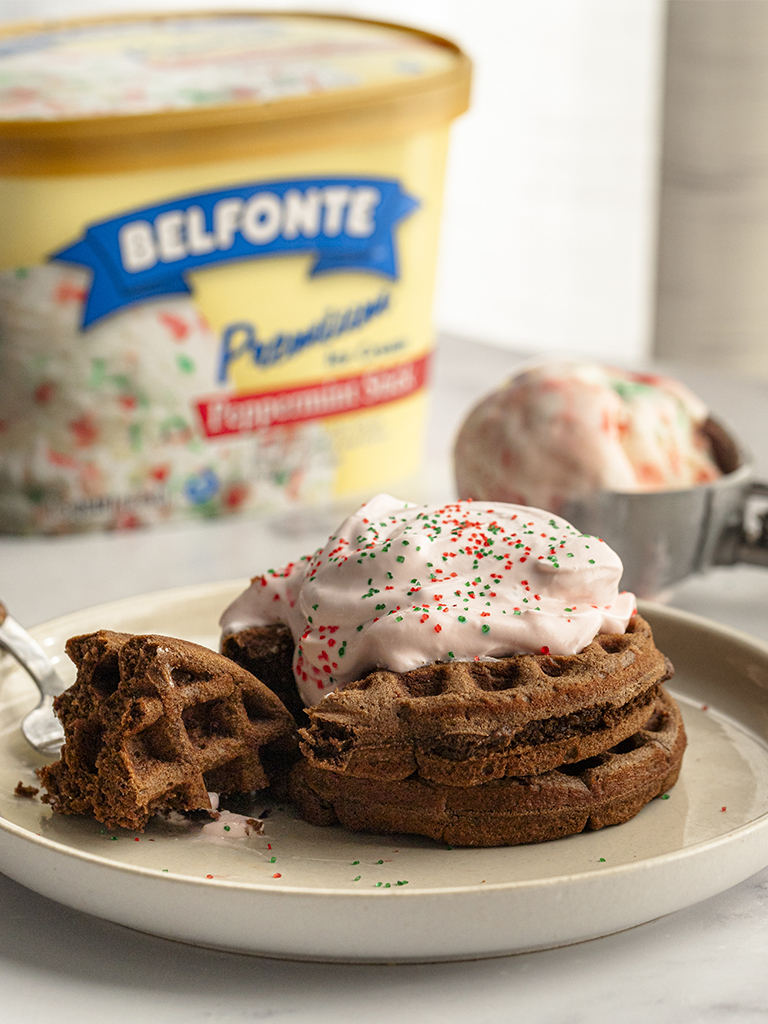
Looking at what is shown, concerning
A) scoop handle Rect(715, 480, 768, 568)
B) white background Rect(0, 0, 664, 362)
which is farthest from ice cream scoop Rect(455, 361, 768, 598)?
white background Rect(0, 0, 664, 362)

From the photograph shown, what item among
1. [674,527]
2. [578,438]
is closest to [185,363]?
[578,438]

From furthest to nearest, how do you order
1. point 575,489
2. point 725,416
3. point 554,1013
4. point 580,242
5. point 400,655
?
1. point 580,242
2. point 725,416
3. point 575,489
4. point 400,655
5. point 554,1013

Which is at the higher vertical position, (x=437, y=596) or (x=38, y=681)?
(x=437, y=596)

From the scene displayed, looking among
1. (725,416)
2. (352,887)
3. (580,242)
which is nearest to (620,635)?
(352,887)

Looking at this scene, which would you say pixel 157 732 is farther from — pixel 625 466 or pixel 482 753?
pixel 625 466

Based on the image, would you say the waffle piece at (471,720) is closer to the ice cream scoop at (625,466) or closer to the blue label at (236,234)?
the ice cream scoop at (625,466)

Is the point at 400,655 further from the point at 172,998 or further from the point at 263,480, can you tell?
the point at 263,480
